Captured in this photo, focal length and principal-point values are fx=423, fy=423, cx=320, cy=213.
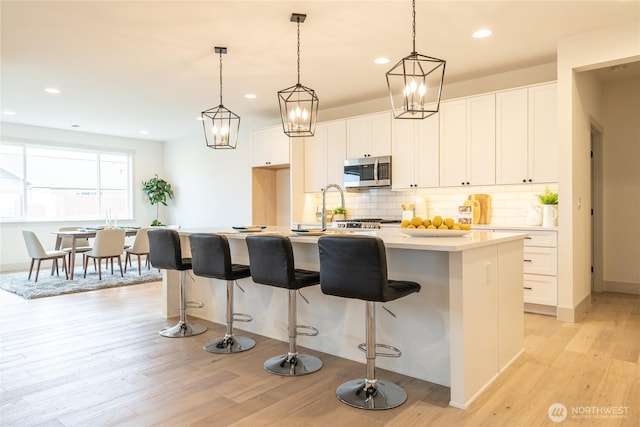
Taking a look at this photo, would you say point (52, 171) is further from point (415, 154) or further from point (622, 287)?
point (622, 287)

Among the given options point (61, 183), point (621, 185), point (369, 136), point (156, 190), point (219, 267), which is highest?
point (369, 136)

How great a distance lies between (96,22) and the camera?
363cm

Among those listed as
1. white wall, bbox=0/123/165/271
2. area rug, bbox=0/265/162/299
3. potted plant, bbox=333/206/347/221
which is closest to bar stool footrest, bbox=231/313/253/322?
potted plant, bbox=333/206/347/221

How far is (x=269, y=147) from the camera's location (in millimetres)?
6895

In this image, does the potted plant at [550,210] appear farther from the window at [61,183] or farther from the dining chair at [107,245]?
the window at [61,183]

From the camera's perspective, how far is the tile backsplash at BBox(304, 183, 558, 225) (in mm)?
4961

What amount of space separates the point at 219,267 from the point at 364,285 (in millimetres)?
1358

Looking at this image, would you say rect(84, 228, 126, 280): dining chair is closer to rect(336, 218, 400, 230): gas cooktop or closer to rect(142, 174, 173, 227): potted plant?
rect(142, 174, 173, 227): potted plant

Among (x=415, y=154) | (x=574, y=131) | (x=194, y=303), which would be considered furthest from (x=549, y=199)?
(x=194, y=303)

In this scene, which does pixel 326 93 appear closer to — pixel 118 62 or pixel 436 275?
pixel 118 62

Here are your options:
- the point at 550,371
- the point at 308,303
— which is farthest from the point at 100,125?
the point at 550,371

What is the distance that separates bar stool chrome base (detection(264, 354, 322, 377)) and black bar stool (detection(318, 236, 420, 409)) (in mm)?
356

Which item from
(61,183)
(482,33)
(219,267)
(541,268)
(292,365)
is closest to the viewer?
(292,365)

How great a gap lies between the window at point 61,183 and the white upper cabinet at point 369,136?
15.2 ft
